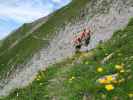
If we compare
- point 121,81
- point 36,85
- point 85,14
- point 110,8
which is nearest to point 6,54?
point 85,14

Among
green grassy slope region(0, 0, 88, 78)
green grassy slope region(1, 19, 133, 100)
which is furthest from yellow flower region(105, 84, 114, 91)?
green grassy slope region(0, 0, 88, 78)

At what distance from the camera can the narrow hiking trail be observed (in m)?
46.8

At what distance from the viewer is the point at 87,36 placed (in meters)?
35.2

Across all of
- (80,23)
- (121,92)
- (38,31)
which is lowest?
(121,92)

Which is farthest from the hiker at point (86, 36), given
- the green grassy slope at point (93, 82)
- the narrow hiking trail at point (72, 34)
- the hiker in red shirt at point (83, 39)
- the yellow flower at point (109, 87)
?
the yellow flower at point (109, 87)

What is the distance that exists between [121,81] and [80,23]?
160 ft

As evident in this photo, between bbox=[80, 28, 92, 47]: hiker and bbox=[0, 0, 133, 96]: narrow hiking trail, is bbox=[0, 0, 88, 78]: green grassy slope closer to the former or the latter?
bbox=[0, 0, 133, 96]: narrow hiking trail

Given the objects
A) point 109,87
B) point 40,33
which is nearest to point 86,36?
point 109,87

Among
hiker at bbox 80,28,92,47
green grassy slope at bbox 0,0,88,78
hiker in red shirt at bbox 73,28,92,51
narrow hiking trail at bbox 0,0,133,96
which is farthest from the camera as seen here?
green grassy slope at bbox 0,0,88,78

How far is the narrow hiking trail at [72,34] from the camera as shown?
154 ft

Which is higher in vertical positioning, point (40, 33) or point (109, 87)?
point (40, 33)

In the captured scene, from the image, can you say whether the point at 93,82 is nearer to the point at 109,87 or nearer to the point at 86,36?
the point at 109,87

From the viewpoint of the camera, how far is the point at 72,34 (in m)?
61.8

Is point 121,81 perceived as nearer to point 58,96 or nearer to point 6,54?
point 58,96
